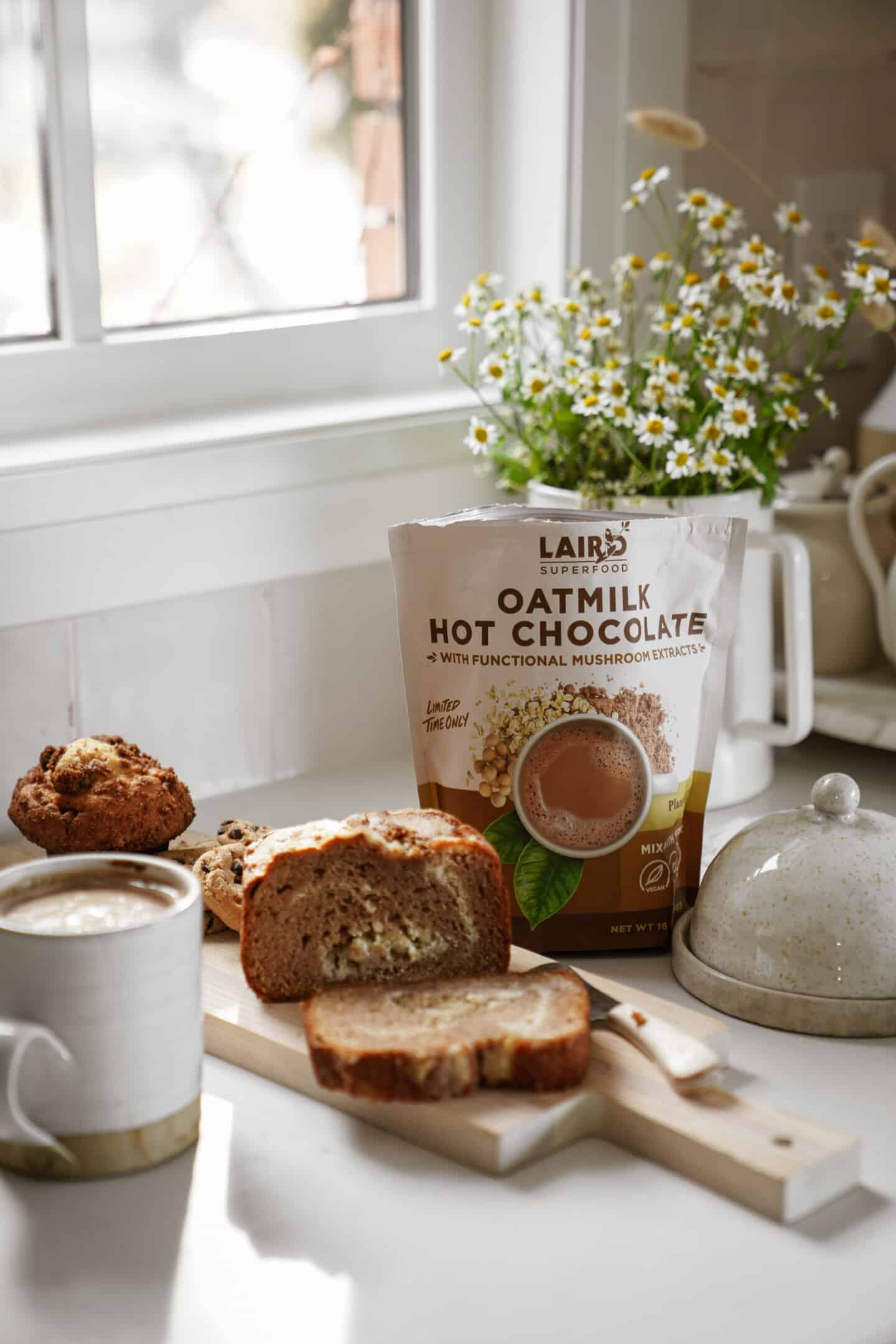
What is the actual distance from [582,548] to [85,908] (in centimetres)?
36

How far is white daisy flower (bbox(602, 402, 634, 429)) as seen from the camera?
1082 mm

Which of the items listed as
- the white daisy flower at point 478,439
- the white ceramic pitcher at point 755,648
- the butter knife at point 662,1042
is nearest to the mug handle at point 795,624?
the white ceramic pitcher at point 755,648

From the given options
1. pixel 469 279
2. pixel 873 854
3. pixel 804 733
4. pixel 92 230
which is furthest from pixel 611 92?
pixel 873 854

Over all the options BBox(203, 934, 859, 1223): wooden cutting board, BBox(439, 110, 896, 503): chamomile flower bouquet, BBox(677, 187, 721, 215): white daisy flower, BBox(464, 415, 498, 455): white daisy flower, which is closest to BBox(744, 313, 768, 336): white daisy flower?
BBox(439, 110, 896, 503): chamomile flower bouquet

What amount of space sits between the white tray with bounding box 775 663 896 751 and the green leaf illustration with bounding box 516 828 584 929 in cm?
43

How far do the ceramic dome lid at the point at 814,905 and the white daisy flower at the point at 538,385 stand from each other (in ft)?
1.22

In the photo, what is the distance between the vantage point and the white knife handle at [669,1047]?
2.48 ft

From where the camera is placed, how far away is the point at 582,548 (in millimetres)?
916

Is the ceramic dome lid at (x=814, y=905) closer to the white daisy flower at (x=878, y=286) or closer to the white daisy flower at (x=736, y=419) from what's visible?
the white daisy flower at (x=736, y=419)

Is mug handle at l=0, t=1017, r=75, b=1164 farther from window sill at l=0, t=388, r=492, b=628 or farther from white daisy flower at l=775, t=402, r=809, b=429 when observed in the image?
white daisy flower at l=775, t=402, r=809, b=429

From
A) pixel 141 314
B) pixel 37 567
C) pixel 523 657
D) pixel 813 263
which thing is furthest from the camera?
pixel 813 263

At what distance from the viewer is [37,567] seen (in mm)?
1088

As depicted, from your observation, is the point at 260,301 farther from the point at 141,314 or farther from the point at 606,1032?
the point at 606,1032

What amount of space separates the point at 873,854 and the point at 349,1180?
343 mm
